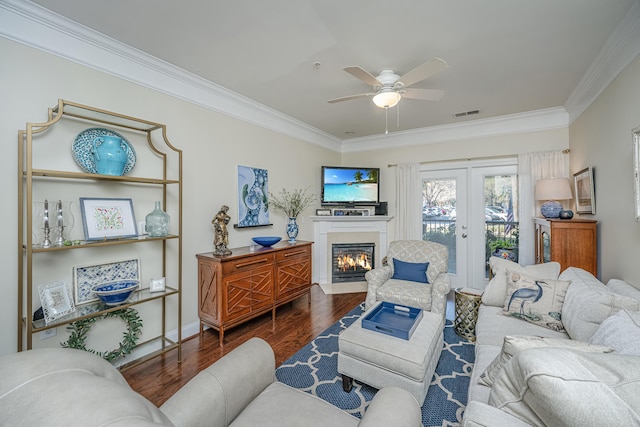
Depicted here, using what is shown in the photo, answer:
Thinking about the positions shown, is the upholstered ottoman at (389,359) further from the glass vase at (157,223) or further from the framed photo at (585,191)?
the framed photo at (585,191)

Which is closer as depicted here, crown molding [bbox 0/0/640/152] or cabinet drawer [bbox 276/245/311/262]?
crown molding [bbox 0/0/640/152]

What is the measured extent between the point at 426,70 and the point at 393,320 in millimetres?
2014

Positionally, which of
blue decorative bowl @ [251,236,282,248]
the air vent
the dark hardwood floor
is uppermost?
the air vent

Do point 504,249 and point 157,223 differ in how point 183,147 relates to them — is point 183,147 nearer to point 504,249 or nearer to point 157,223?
point 157,223

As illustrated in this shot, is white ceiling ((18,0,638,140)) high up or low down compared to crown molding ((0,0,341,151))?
up

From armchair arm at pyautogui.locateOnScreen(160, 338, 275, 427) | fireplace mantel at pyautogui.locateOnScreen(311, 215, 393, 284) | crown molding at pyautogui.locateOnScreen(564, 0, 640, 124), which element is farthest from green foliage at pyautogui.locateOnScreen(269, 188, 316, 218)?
crown molding at pyautogui.locateOnScreen(564, 0, 640, 124)

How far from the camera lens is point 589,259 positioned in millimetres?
2658

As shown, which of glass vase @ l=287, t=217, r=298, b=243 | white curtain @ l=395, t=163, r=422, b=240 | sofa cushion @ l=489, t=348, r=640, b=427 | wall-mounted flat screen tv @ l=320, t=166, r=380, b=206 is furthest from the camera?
wall-mounted flat screen tv @ l=320, t=166, r=380, b=206

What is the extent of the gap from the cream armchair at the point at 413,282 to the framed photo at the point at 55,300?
2.67 meters

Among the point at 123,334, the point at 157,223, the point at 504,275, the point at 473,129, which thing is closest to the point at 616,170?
the point at 504,275

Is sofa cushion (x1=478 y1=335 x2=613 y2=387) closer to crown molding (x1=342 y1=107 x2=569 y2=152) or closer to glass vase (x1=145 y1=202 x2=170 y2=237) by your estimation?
glass vase (x1=145 y1=202 x2=170 y2=237)

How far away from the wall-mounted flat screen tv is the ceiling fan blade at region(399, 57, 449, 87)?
2639 mm

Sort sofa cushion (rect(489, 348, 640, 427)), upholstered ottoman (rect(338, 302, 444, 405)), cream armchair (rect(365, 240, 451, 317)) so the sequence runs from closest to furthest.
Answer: sofa cushion (rect(489, 348, 640, 427)) < upholstered ottoman (rect(338, 302, 444, 405)) < cream armchair (rect(365, 240, 451, 317))

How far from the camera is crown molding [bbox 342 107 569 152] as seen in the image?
375cm
